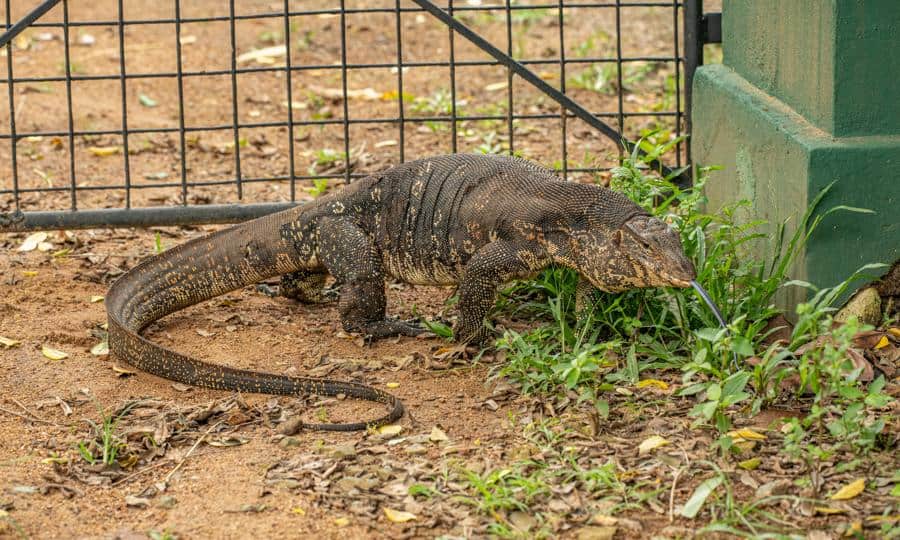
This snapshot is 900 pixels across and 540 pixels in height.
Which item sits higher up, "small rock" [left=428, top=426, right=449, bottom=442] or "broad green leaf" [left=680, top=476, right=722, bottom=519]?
"broad green leaf" [left=680, top=476, right=722, bottom=519]

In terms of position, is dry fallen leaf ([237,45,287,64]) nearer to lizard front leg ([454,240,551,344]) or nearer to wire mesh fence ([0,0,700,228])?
wire mesh fence ([0,0,700,228])

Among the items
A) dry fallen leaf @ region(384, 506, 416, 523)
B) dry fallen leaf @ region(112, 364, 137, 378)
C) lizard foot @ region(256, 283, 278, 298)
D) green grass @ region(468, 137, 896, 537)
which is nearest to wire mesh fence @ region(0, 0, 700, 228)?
lizard foot @ region(256, 283, 278, 298)

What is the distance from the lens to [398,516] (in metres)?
4.63

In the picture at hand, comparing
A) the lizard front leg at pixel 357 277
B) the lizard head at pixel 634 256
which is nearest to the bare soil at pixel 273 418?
the lizard front leg at pixel 357 277

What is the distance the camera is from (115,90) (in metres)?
11.1

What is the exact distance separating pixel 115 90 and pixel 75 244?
10.8 feet

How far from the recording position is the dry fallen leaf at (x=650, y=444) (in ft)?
16.5

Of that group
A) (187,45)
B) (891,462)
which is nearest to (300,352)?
(891,462)

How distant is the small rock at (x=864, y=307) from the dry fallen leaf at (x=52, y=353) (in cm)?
369

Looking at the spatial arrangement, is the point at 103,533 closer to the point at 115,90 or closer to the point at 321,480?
the point at 321,480

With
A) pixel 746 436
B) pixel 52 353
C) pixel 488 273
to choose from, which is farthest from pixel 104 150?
pixel 746 436

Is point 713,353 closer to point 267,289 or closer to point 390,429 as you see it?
point 390,429

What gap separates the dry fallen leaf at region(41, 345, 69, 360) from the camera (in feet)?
21.0

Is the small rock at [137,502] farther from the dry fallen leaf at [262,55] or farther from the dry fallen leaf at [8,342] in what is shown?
the dry fallen leaf at [262,55]
